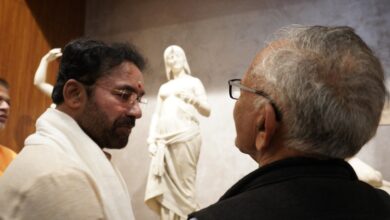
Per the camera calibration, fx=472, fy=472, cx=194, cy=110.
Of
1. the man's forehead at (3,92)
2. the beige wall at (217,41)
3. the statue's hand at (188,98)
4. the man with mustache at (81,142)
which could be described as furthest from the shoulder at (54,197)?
the beige wall at (217,41)

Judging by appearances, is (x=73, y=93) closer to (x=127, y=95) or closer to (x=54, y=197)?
(x=127, y=95)

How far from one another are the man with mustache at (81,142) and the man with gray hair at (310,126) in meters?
0.48

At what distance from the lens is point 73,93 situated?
1678mm

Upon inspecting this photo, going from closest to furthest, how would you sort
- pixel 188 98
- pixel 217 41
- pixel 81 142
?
pixel 81 142 → pixel 188 98 → pixel 217 41

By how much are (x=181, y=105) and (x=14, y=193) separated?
12.4 feet

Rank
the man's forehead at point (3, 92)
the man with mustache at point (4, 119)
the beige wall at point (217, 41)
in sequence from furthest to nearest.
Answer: the beige wall at point (217, 41) < the man's forehead at point (3, 92) < the man with mustache at point (4, 119)

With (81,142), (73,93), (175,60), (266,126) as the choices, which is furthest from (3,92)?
(266,126)

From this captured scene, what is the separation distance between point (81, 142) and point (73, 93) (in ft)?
0.67

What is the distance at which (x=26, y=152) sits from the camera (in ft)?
4.66

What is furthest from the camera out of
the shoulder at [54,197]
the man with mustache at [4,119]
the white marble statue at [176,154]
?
the white marble statue at [176,154]

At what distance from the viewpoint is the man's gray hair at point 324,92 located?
104 cm

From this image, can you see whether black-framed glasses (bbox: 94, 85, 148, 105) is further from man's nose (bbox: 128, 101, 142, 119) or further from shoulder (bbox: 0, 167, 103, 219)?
shoulder (bbox: 0, 167, 103, 219)

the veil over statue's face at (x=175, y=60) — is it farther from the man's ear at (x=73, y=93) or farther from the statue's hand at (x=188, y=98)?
the man's ear at (x=73, y=93)

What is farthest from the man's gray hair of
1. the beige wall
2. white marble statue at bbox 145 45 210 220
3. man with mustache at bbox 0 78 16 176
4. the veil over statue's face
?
the beige wall
